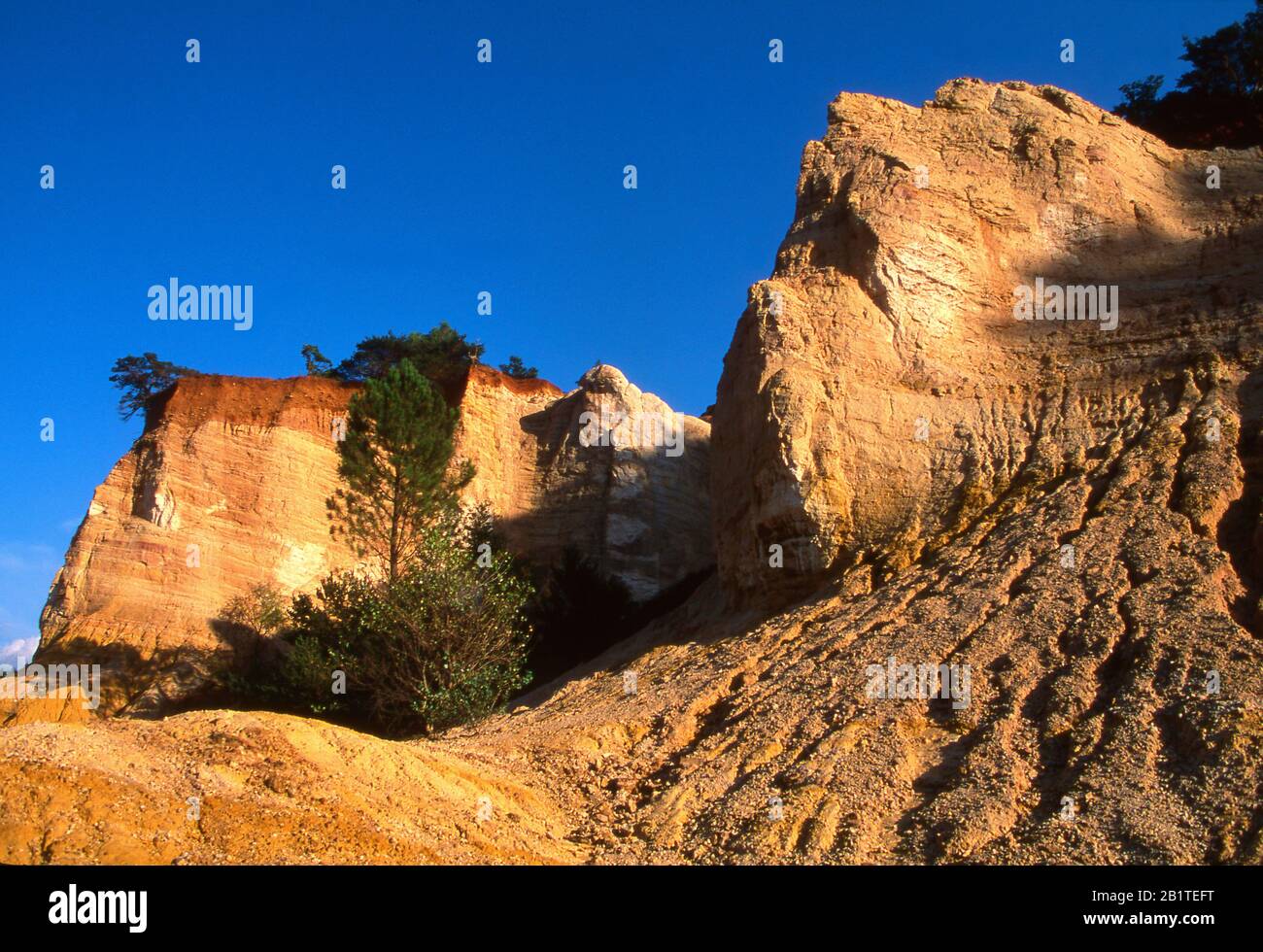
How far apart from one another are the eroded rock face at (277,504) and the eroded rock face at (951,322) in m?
8.97

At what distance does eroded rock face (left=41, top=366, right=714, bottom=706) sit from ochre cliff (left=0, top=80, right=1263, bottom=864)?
787 centimetres

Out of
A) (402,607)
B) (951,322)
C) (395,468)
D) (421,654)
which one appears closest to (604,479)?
(395,468)

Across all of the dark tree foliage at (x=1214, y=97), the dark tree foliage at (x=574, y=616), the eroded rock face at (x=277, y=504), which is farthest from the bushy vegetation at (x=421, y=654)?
the dark tree foliage at (x=1214, y=97)

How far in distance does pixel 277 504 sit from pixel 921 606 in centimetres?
1684

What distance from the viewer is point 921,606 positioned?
14219 mm

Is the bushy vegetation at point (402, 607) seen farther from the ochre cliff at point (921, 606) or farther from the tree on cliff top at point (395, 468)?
the ochre cliff at point (921, 606)

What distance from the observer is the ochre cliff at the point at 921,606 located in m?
9.87

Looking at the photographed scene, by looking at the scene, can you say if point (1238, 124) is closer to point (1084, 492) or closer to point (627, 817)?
point (1084, 492)

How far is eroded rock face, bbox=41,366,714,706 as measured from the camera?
2542 cm

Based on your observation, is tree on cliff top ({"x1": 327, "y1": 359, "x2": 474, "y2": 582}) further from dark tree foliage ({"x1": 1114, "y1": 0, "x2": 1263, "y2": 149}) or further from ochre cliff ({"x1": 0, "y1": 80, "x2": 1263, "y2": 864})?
dark tree foliage ({"x1": 1114, "y1": 0, "x2": 1263, "y2": 149})

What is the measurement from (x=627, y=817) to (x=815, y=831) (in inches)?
73.3

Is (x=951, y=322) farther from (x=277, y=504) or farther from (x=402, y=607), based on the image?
(x=277, y=504)

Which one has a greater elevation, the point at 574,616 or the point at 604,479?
the point at 604,479

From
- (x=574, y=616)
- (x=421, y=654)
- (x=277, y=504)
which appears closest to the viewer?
(x=421, y=654)
